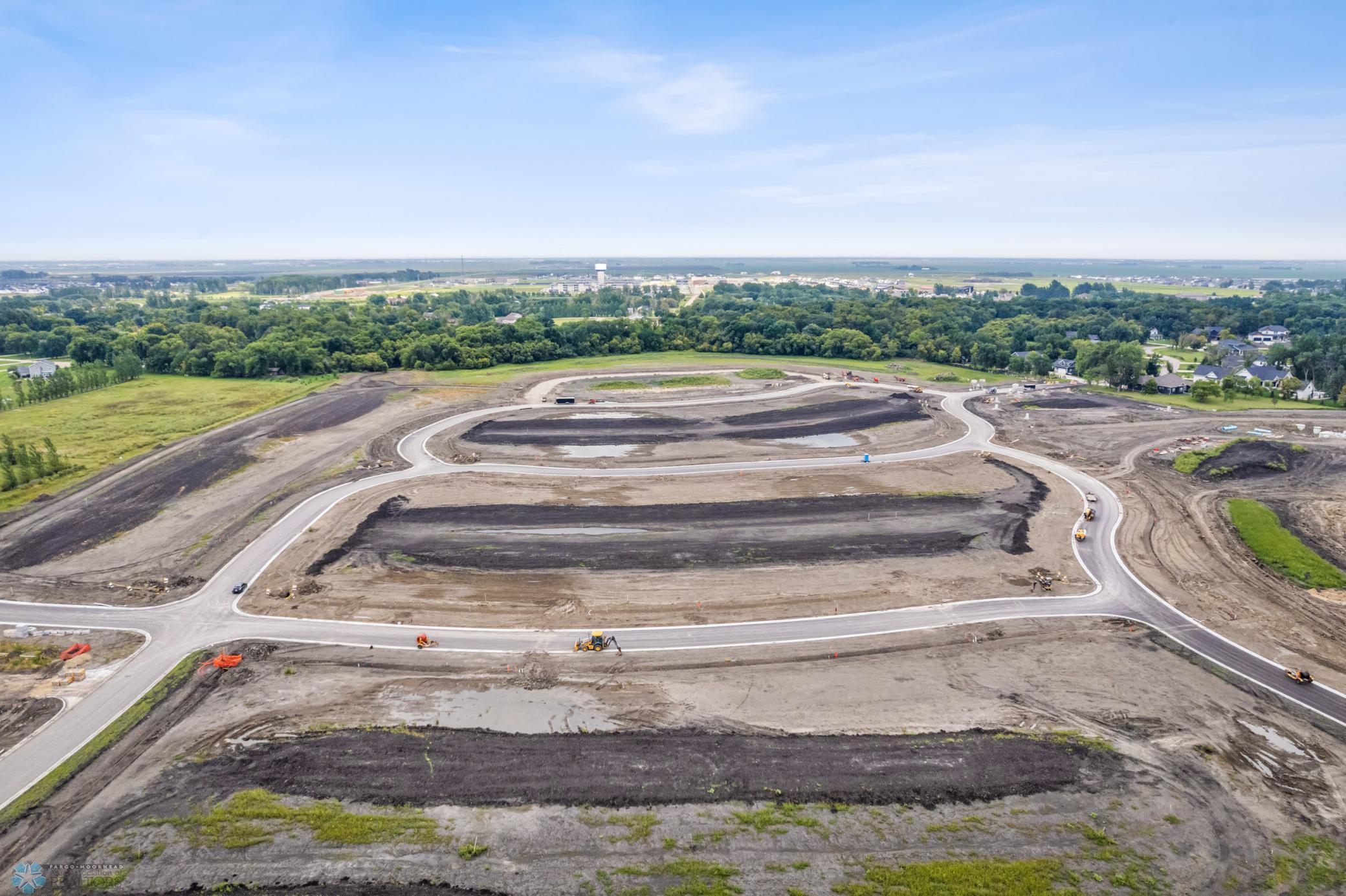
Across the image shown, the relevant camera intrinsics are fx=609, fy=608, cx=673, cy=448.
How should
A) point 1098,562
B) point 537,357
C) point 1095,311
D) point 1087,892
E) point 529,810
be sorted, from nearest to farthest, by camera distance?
point 1087,892, point 529,810, point 1098,562, point 537,357, point 1095,311

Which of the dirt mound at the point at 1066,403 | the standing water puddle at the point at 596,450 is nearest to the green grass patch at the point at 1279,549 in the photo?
the dirt mound at the point at 1066,403

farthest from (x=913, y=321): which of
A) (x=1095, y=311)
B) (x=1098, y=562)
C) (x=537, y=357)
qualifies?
(x=1098, y=562)

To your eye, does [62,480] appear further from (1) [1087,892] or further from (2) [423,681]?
(1) [1087,892]

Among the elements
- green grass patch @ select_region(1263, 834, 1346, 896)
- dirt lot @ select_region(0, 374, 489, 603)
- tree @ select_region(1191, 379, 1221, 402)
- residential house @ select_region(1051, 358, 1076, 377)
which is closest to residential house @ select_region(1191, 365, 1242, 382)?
tree @ select_region(1191, 379, 1221, 402)

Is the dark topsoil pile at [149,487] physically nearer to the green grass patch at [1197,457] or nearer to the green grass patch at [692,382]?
the green grass patch at [692,382]

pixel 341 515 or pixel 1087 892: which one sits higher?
pixel 341 515

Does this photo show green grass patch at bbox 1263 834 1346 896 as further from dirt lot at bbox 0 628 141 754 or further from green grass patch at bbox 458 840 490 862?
dirt lot at bbox 0 628 141 754

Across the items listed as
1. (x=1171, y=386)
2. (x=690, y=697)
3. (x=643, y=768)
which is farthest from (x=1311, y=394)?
(x=643, y=768)
